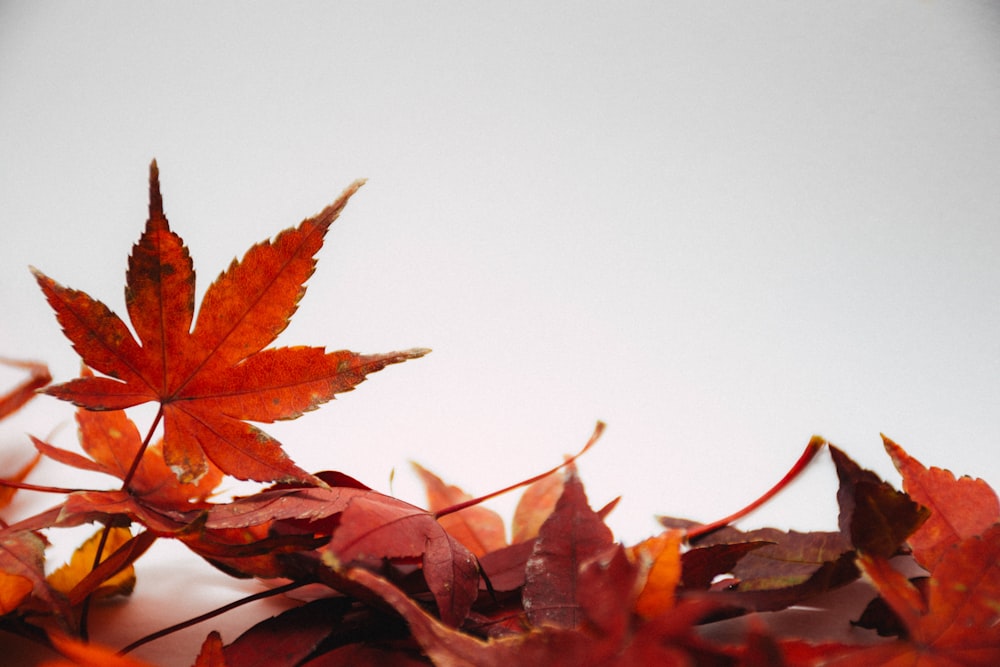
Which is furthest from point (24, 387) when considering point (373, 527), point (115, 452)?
point (373, 527)

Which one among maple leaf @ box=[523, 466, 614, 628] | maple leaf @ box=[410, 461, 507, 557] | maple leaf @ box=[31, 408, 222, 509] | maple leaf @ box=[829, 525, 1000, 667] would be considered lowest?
maple leaf @ box=[829, 525, 1000, 667]

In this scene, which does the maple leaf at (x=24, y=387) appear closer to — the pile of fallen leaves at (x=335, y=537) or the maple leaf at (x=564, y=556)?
the pile of fallen leaves at (x=335, y=537)

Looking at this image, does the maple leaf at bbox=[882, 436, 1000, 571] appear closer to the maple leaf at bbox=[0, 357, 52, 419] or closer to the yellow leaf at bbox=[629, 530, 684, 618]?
the yellow leaf at bbox=[629, 530, 684, 618]

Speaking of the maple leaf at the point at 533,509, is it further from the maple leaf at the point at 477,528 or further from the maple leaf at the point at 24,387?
the maple leaf at the point at 24,387

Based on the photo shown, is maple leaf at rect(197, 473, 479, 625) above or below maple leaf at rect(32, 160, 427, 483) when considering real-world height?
below

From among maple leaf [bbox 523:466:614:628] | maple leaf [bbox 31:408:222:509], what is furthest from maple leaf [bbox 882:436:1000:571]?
maple leaf [bbox 31:408:222:509]

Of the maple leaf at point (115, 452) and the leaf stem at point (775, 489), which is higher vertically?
the maple leaf at point (115, 452)

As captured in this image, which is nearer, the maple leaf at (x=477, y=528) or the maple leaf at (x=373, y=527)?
the maple leaf at (x=373, y=527)

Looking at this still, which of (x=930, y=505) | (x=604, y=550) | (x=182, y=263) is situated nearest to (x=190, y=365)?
(x=182, y=263)

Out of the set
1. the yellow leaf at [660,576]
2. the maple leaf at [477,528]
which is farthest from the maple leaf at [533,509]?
the yellow leaf at [660,576]

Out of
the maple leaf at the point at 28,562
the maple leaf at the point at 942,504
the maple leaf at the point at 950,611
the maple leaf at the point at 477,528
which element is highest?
the maple leaf at the point at 28,562
